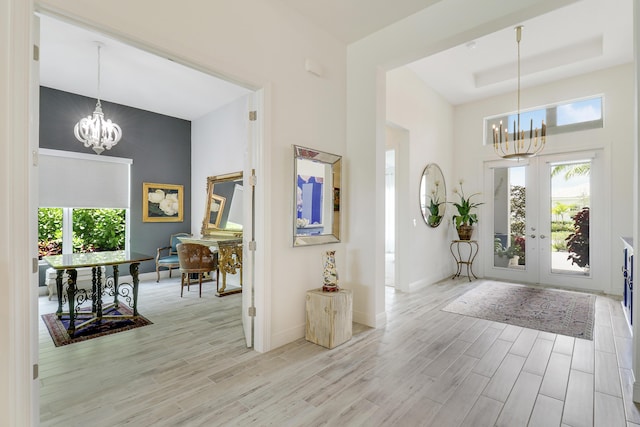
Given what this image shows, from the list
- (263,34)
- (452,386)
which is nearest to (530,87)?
(263,34)

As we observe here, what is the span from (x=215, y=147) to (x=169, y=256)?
7.15 ft

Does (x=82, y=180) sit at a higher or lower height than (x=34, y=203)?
higher

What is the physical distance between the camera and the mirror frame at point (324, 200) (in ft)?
9.84

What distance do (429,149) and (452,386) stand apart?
4.10 m

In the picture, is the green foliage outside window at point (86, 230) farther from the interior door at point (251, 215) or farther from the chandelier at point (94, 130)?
the interior door at point (251, 215)

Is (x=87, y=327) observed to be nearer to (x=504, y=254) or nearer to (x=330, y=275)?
(x=330, y=275)

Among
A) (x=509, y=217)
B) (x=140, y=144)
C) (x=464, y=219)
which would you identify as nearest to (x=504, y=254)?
(x=509, y=217)

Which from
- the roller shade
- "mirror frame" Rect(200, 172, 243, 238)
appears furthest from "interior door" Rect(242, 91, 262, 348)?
the roller shade

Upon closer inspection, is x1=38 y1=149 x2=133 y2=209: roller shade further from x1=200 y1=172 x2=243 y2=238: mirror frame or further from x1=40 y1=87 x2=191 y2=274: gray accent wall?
x1=200 y1=172 x2=243 y2=238: mirror frame

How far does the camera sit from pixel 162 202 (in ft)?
19.7

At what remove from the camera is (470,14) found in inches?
105

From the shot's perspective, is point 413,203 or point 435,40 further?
point 413,203

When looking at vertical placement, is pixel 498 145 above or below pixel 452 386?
above

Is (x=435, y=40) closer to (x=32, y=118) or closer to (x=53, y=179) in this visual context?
(x=32, y=118)
